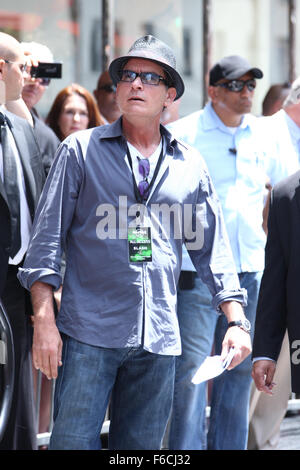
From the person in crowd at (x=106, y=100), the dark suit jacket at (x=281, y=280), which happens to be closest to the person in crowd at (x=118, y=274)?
the dark suit jacket at (x=281, y=280)

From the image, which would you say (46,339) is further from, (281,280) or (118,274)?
(281,280)

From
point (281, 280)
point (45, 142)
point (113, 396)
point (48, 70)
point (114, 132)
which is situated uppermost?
point (48, 70)

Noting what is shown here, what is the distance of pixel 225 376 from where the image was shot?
521cm

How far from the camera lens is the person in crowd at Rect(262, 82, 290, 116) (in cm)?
693

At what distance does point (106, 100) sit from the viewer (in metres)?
6.33

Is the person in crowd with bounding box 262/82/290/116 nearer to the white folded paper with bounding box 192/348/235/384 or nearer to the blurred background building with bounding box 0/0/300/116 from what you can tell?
the blurred background building with bounding box 0/0/300/116

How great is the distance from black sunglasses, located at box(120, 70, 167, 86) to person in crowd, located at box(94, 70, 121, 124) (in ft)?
8.58

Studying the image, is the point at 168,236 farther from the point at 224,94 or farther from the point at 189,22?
the point at 189,22

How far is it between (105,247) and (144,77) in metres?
0.71

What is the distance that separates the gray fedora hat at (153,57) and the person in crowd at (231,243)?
1470mm

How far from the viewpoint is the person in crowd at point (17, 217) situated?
4020mm

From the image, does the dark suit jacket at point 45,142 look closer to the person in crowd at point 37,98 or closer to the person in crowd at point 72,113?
the person in crowd at point 37,98

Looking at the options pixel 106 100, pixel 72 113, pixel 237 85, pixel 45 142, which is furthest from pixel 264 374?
pixel 106 100

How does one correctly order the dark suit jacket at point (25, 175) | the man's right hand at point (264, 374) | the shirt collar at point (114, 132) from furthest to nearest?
the dark suit jacket at point (25, 175) < the man's right hand at point (264, 374) < the shirt collar at point (114, 132)
